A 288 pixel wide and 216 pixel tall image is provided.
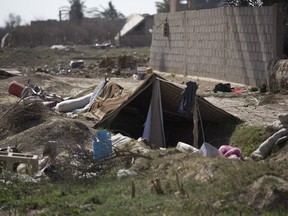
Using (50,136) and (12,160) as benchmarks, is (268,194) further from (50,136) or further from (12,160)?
(50,136)

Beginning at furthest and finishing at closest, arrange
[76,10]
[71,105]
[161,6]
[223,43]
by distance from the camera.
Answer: [76,10] < [161,6] < [223,43] < [71,105]

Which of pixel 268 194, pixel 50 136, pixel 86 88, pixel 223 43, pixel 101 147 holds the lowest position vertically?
pixel 86 88

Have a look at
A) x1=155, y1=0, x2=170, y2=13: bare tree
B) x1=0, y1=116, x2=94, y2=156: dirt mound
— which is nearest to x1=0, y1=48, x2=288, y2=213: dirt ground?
x1=0, y1=116, x2=94, y2=156: dirt mound

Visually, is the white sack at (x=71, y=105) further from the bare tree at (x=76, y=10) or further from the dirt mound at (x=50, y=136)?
the bare tree at (x=76, y=10)

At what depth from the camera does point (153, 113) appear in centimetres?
1282

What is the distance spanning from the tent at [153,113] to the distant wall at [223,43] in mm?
3737

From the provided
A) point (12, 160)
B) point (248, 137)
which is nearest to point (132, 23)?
point (248, 137)


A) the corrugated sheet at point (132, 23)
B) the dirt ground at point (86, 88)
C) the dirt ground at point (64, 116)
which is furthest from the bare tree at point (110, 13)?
the dirt ground at point (64, 116)

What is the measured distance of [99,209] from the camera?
693 cm

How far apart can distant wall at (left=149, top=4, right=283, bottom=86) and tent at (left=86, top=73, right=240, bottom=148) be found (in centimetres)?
374

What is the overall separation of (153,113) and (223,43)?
6.64 metres

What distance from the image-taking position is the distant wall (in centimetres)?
1634

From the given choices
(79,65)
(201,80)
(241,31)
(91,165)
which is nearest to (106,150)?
(91,165)

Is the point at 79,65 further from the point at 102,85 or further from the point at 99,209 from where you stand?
the point at 99,209
